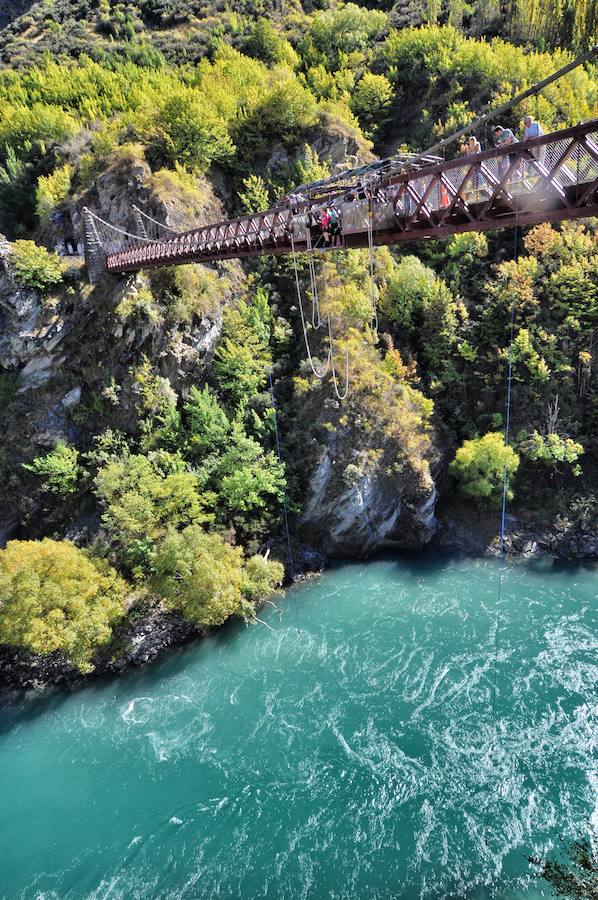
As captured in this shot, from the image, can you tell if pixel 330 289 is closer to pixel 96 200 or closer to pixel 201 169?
pixel 201 169

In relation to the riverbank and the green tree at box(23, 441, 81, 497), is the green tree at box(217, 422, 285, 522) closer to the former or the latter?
the riverbank

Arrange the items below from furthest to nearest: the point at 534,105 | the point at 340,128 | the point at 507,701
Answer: the point at 340,128
the point at 534,105
the point at 507,701

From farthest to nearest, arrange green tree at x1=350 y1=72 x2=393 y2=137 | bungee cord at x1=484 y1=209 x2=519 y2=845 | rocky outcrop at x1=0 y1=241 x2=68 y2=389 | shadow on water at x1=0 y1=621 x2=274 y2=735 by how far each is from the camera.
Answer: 1. green tree at x1=350 y1=72 x2=393 y2=137
2. rocky outcrop at x1=0 y1=241 x2=68 y2=389
3. shadow on water at x1=0 y1=621 x2=274 y2=735
4. bungee cord at x1=484 y1=209 x2=519 y2=845

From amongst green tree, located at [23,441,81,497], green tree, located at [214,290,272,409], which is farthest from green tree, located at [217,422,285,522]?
green tree, located at [23,441,81,497]

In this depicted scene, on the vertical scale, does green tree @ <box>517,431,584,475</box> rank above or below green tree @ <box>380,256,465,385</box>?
below

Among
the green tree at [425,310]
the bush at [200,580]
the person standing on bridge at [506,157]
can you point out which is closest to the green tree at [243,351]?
the green tree at [425,310]

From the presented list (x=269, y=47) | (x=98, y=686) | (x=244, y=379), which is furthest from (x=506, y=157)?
(x=269, y=47)

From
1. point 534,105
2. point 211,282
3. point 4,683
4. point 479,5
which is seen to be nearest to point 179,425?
point 211,282

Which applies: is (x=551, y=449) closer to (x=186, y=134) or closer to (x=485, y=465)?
(x=485, y=465)
